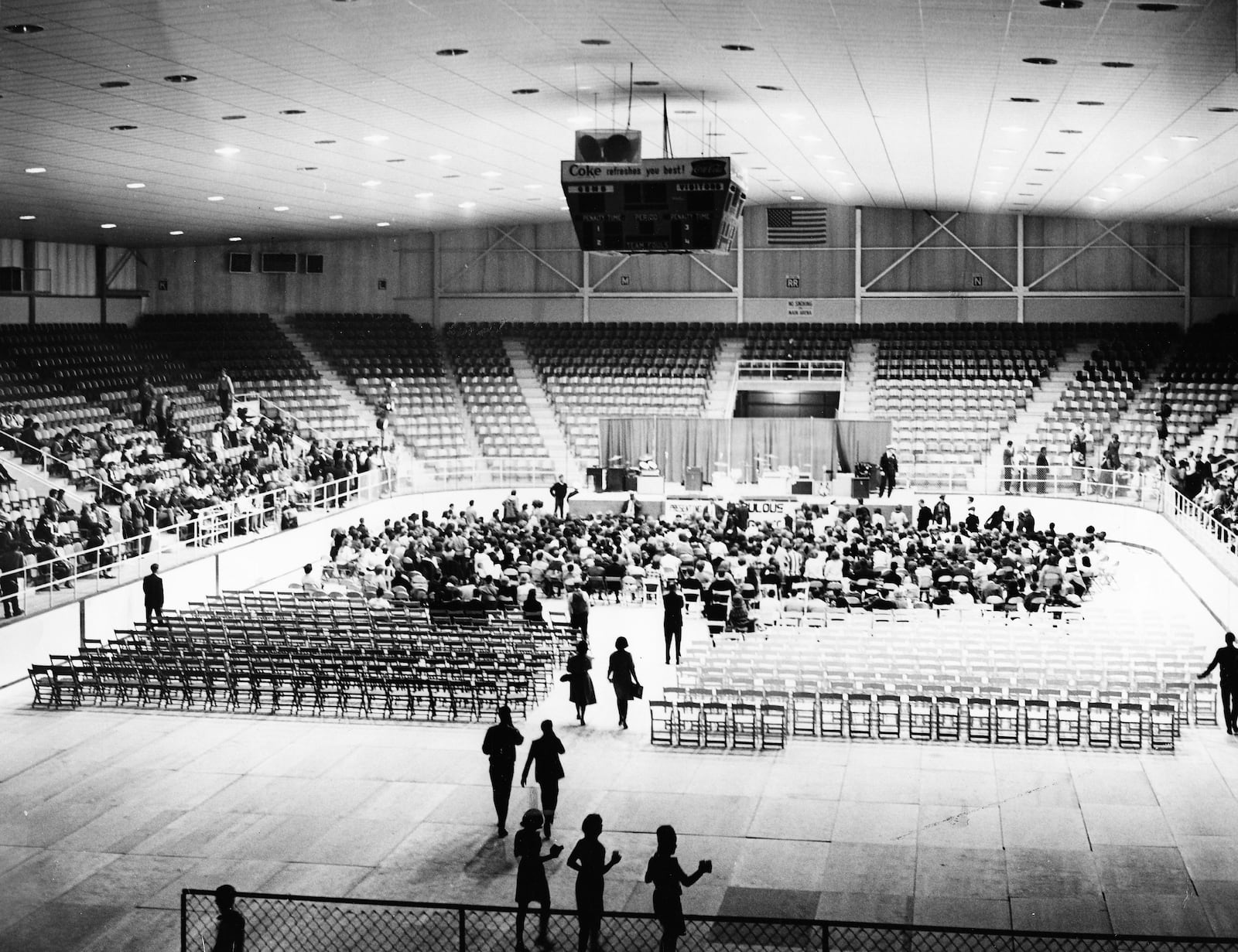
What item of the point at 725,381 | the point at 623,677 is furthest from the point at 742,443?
the point at 623,677

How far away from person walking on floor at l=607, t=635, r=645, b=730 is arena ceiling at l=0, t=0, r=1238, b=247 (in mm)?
7032

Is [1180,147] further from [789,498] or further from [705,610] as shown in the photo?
[789,498]

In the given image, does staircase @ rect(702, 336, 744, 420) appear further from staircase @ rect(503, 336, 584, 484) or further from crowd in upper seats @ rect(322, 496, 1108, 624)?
crowd in upper seats @ rect(322, 496, 1108, 624)

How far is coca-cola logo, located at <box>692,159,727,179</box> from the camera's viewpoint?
19297mm

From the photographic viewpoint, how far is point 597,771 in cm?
1582

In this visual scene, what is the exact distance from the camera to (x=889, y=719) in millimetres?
18094

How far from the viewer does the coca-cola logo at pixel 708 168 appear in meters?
19.3

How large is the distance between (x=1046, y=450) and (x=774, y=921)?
→ 31474mm

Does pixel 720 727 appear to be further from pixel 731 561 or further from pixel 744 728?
pixel 731 561

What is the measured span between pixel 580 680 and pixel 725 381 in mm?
26295

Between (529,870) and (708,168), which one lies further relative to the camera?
(708,168)

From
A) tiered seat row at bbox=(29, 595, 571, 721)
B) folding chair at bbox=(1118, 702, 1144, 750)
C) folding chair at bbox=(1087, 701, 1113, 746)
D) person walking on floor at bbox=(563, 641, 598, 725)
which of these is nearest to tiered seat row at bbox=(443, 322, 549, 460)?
tiered seat row at bbox=(29, 595, 571, 721)

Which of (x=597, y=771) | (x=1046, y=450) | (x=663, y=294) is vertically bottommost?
(x=597, y=771)

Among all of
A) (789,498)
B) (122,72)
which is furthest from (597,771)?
(789,498)
